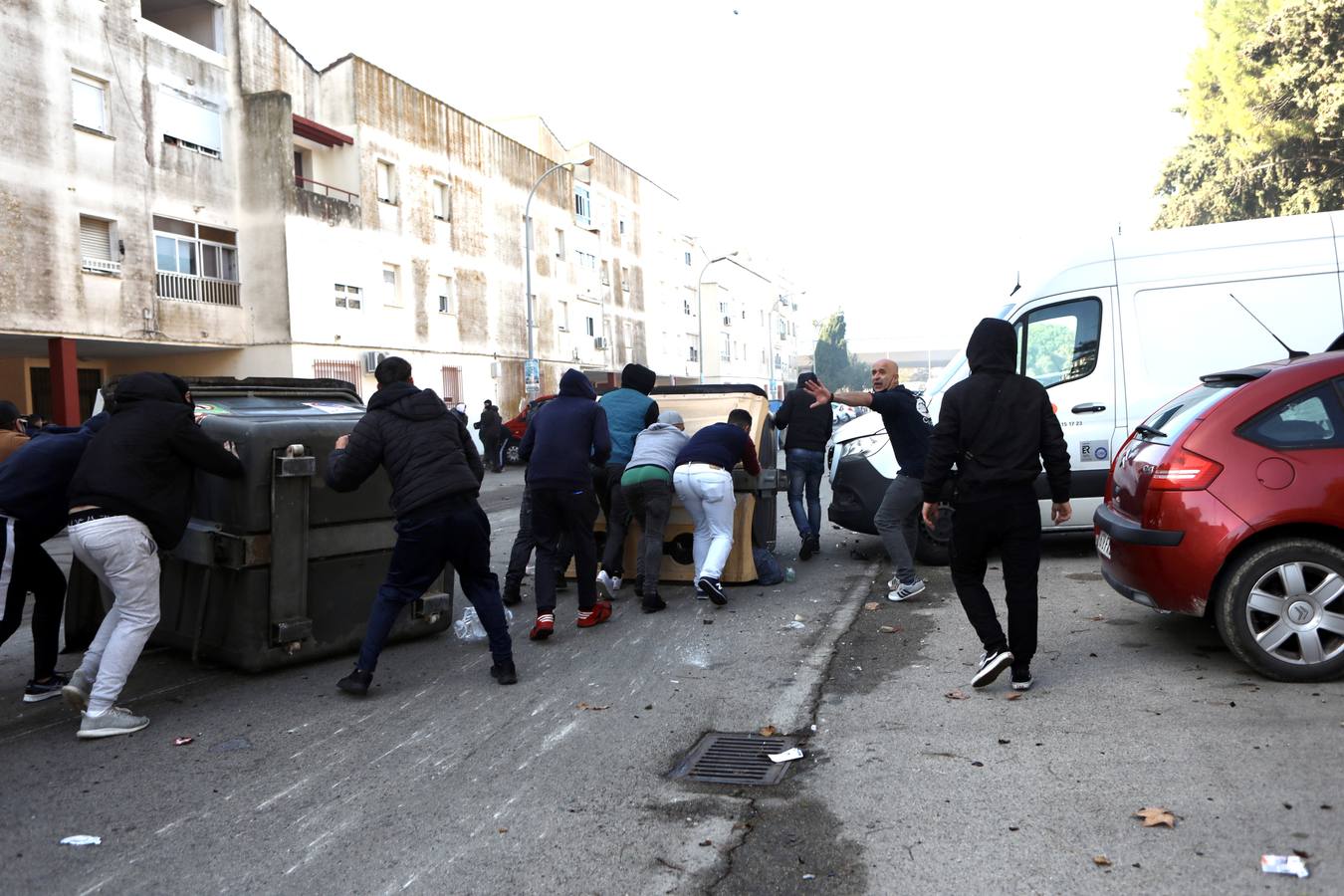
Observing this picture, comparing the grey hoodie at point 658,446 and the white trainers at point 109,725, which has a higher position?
the grey hoodie at point 658,446

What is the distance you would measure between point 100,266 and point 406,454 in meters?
19.1

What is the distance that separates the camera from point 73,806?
4.12 metres

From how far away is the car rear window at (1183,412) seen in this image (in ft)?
18.2

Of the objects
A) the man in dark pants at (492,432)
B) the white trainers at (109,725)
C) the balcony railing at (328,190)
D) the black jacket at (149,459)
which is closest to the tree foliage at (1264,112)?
the man in dark pants at (492,432)

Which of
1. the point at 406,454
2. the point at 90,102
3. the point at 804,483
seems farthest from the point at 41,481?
the point at 90,102

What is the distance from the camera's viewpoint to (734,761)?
446cm

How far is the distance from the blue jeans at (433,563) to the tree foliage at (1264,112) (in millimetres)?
23539

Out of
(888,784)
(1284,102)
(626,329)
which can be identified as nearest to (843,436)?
(888,784)

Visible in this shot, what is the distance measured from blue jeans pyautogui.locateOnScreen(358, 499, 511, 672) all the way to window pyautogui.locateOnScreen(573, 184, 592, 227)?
126 ft

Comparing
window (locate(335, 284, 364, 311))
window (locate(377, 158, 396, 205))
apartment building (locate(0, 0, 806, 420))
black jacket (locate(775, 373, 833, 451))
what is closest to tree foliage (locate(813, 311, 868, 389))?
apartment building (locate(0, 0, 806, 420))

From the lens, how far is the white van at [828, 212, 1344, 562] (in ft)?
28.6

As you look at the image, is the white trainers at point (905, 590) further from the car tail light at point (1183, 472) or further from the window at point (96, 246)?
the window at point (96, 246)

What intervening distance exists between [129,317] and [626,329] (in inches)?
1095

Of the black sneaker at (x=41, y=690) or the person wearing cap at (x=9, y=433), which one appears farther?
the person wearing cap at (x=9, y=433)
